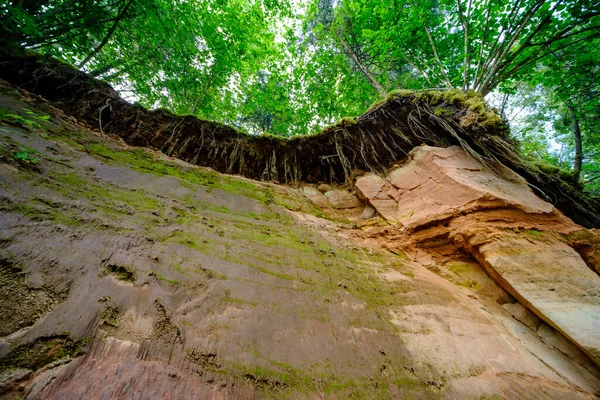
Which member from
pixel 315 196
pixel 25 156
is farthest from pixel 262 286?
pixel 315 196

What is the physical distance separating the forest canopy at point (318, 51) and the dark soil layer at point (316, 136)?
67 cm

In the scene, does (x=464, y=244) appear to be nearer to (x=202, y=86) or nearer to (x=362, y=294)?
(x=362, y=294)

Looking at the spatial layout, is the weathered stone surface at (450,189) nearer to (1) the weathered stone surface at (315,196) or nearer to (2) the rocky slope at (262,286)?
(2) the rocky slope at (262,286)

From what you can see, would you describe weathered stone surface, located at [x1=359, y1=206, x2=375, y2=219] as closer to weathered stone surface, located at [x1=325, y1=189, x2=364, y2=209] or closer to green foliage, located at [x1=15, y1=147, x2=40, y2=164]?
weathered stone surface, located at [x1=325, y1=189, x2=364, y2=209]

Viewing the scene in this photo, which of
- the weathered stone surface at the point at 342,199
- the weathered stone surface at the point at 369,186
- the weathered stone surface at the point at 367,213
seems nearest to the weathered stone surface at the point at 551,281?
the weathered stone surface at the point at 367,213

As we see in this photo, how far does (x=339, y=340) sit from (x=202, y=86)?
9.03 meters

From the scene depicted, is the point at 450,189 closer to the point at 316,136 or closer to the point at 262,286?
the point at 316,136

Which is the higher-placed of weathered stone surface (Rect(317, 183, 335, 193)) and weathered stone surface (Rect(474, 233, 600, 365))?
weathered stone surface (Rect(317, 183, 335, 193))

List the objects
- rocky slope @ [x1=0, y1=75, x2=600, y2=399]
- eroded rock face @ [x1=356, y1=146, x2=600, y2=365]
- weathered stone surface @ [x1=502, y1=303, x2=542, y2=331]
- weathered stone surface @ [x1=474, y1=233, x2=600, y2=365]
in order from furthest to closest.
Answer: weathered stone surface @ [x1=502, y1=303, x2=542, y2=331] → eroded rock face @ [x1=356, y1=146, x2=600, y2=365] → weathered stone surface @ [x1=474, y1=233, x2=600, y2=365] → rocky slope @ [x1=0, y1=75, x2=600, y2=399]

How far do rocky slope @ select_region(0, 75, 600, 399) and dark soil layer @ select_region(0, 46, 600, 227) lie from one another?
1.86 feet

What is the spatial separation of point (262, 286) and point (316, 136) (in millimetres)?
3651

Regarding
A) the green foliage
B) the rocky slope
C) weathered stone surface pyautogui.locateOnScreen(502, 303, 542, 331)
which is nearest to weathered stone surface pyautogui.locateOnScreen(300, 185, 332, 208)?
the rocky slope

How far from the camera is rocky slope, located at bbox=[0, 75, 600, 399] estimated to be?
4.42 feet

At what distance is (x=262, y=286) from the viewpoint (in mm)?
2230
